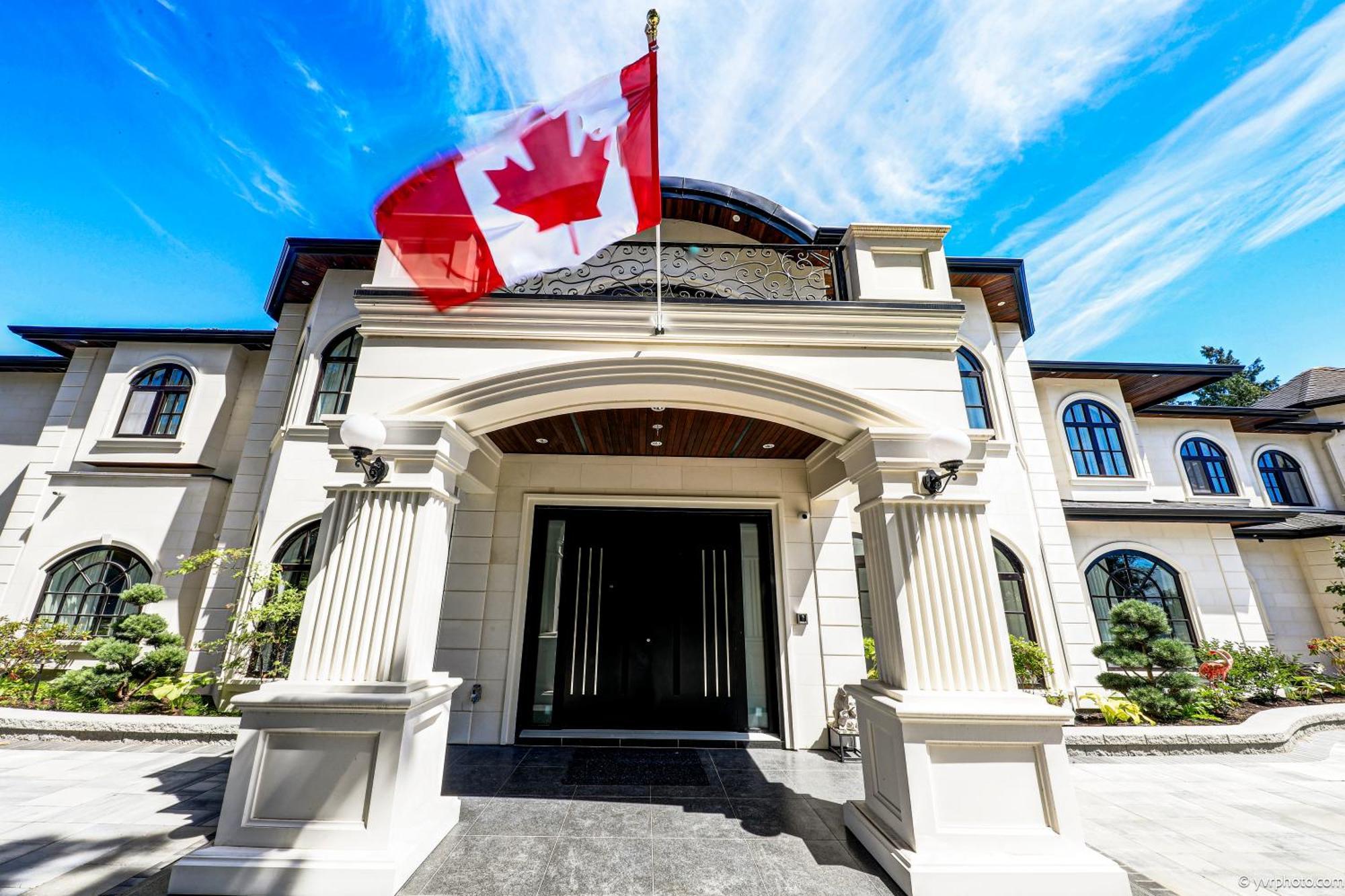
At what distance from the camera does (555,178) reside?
4043 millimetres

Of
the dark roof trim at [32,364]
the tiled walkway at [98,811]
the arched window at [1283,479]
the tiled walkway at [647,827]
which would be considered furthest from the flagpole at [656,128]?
the arched window at [1283,479]

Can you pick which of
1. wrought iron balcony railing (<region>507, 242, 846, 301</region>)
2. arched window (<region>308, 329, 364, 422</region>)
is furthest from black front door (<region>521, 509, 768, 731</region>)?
arched window (<region>308, 329, 364, 422</region>)

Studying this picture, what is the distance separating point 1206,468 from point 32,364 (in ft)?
75.2

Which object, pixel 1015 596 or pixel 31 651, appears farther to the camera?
pixel 1015 596

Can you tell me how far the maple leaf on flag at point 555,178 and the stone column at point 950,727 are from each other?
2.93 meters

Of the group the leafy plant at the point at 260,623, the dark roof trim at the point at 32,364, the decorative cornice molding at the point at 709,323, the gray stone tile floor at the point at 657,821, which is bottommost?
the gray stone tile floor at the point at 657,821

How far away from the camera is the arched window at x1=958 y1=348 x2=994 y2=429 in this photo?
8.26 metres

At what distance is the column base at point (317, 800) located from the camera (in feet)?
9.20

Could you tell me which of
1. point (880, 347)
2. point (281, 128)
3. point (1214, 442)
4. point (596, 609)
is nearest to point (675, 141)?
point (880, 347)

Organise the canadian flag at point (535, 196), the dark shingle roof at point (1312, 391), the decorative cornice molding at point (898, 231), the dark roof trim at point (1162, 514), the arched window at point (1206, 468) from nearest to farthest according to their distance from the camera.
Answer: the canadian flag at point (535, 196)
the decorative cornice molding at point (898, 231)
the dark roof trim at point (1162, 514)
the arched window at point (1206, 468)
the dark shingle roof at point (1312, 391)

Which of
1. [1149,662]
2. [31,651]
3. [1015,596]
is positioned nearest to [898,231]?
[1015,596]

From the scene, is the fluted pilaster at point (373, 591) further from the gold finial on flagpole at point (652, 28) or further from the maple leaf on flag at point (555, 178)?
the gold finial on flagpole at point (652, 28)

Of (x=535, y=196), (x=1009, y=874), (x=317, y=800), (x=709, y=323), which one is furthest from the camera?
(x=709, y=323)

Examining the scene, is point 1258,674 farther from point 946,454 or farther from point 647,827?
point 647,827
